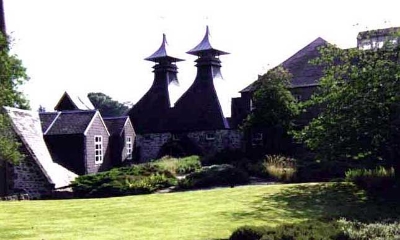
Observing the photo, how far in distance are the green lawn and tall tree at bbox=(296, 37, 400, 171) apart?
1916mm

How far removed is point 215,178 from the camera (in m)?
28.2

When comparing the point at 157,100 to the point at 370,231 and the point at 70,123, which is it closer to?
the point at 70,123

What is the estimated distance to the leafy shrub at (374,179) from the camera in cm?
2283

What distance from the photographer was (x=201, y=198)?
21641mm

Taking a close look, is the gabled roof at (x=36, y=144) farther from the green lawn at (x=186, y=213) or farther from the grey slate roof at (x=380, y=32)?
the grey slate roof at (x=380, y=32)

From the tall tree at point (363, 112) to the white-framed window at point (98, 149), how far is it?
56.9 feet

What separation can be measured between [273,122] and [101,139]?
1161 centimetres

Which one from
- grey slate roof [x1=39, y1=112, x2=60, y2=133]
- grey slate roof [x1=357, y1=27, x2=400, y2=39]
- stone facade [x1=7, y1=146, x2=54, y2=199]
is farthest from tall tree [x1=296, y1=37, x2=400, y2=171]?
grey slate roof [x1=39, y1=112, x2=60, y2=133]

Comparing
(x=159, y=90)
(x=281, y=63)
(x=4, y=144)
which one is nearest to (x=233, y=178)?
(x=4, y=144)

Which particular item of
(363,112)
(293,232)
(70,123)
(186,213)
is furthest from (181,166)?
(293,232)

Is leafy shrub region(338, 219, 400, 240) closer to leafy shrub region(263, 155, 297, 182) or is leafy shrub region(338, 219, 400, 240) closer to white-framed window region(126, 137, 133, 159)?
leafy shrub region(263, 155, 297, 182)

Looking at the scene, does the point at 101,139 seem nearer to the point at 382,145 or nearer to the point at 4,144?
the point at 4,144

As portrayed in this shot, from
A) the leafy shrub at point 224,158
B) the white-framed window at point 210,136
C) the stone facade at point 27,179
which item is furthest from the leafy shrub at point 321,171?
the white-framed window at point 210,136

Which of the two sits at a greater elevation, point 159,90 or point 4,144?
point 159,90
